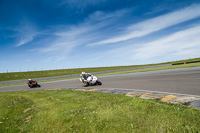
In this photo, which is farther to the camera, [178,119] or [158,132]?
[178,119]

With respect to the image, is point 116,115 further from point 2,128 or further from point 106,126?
point 2,128

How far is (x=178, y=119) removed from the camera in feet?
12.7

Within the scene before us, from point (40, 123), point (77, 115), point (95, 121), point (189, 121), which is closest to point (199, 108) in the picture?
point (189, 121)

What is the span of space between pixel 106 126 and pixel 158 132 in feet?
4.59

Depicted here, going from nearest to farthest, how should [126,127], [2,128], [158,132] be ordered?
[158,132], [126,127], [2,128]

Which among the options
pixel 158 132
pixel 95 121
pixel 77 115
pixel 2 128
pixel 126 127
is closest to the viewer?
pixel 158 132

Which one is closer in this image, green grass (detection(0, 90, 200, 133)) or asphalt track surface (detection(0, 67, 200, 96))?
green grass (detection(0, 90, 200, 133))

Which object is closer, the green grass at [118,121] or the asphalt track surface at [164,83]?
the green grass at [118,121]

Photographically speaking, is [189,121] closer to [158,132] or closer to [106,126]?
[158,132]

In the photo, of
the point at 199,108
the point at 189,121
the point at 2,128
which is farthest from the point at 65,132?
the point at 199,108

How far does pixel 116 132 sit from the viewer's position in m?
3.48

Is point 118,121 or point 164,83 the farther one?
point 164,83

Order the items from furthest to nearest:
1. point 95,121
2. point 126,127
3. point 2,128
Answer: point 2,128 < point 95,121 < point 126,127

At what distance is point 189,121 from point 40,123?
4663 millimetres
